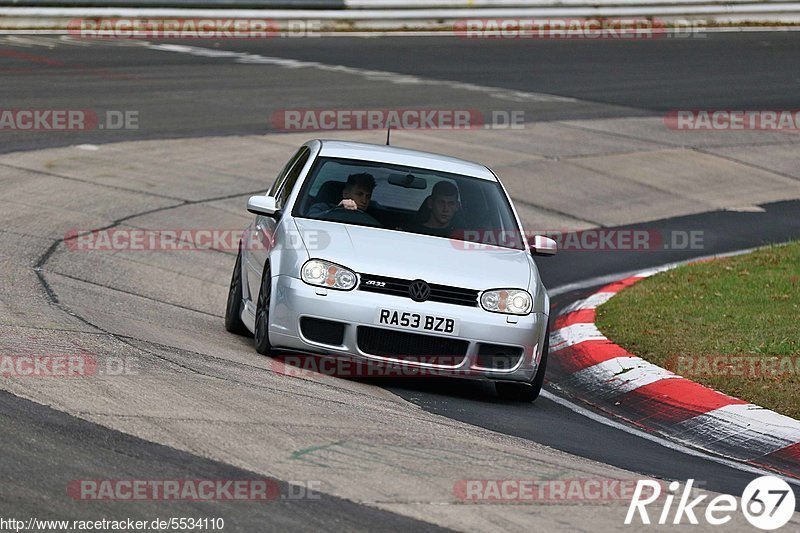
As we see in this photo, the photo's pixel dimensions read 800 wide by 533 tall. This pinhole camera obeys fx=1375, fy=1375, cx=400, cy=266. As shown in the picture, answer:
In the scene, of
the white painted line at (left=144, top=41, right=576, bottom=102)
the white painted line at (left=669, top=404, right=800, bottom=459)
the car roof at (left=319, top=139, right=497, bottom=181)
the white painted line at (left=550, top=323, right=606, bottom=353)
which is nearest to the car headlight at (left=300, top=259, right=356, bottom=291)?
the car roof at (left=319, top=139, right=497, bottom=181)

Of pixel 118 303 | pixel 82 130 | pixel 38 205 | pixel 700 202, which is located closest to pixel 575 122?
pixel 700 202

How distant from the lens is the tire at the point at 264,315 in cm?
854

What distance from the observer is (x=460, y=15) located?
30453 millimetres

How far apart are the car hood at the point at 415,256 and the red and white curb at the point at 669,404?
1032mm

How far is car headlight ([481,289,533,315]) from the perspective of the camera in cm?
834

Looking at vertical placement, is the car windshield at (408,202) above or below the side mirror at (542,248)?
above

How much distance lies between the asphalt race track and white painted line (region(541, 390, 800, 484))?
0.24 ft

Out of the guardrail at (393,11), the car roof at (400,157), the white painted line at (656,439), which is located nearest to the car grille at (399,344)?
the white painted line at (656,439)

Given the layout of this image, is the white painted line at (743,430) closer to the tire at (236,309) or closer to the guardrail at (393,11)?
the tire at (236,309)

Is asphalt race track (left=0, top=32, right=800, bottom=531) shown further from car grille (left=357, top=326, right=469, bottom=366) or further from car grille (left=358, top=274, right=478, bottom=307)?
car grille (left=358, top=274, right=478, bottom=307)

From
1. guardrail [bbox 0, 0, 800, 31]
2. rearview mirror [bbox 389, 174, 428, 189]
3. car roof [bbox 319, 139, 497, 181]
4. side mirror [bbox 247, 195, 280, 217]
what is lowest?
side mirror [bbox 247, 195, 280, 217]

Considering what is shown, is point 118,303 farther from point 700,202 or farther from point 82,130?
point 700,202

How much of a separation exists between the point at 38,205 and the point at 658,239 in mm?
6962

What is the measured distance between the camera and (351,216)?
913 cm
